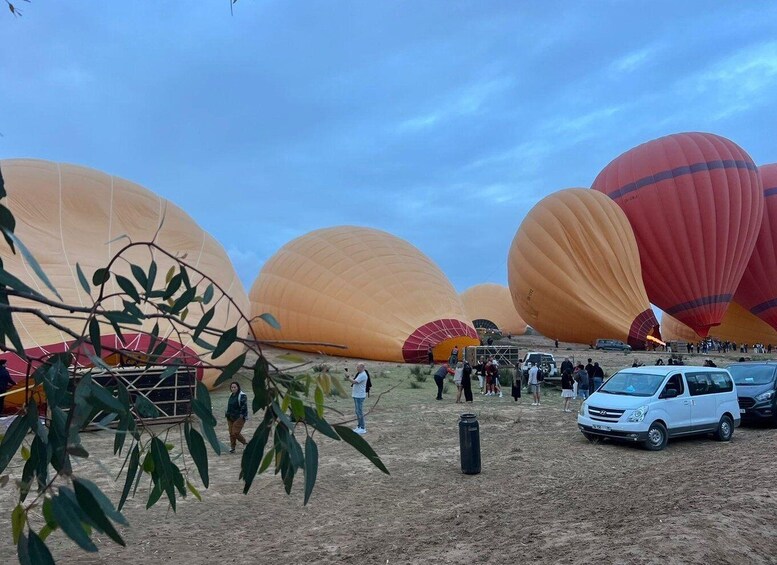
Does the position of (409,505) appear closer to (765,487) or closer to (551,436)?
(765,487)

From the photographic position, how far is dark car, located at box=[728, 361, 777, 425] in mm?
13141

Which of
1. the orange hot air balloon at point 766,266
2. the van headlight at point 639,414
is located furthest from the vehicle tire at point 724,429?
the orange hot air balloon at point 766,266

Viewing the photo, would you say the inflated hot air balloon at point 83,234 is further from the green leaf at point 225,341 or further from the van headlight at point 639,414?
the green leaf at point 225,341

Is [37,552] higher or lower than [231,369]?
lower

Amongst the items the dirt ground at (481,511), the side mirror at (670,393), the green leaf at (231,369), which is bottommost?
the dirt ground at (481,511)

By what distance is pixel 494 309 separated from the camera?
70812 millimetres

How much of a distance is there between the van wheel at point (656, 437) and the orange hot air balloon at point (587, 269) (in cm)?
2203

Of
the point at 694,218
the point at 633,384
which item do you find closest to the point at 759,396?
the point at 633,384

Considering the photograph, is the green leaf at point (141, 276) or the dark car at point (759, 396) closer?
the green leaf at point (141, 276)

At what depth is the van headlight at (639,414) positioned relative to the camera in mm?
10937

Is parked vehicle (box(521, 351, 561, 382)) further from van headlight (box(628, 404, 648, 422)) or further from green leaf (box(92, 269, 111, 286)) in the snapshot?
green leaf (box(92, 269, 111, 286))

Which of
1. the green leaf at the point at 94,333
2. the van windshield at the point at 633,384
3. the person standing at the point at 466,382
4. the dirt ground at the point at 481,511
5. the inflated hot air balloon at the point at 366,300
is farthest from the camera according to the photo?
the inflated hot air balloon at the point at 366,300

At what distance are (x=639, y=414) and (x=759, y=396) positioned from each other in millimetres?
4288

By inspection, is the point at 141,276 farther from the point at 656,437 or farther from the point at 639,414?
the point at 656,437
